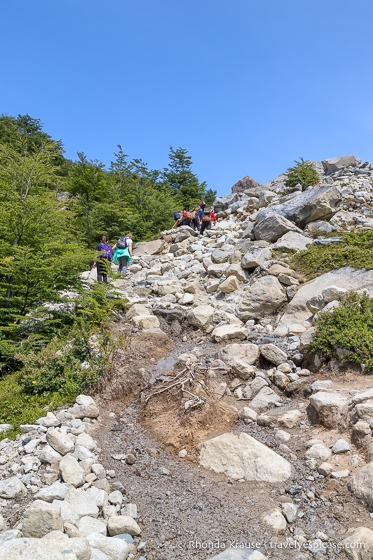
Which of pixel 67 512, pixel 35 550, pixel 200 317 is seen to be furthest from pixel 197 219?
pixel 35 550

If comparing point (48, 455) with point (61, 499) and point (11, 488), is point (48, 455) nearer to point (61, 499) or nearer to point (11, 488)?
point (11, 488)

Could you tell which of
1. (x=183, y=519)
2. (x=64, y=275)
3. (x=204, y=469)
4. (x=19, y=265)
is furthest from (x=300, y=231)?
(x=183, y=519)

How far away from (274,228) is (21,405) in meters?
10.2

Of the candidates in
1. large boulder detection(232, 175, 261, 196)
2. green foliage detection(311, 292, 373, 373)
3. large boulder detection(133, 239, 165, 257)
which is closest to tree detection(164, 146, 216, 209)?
large boulder detection(232, 175, 261, 196)

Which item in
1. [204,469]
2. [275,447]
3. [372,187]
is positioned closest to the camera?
[204,469]

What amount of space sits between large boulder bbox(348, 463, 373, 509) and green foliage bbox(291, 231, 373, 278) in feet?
19.8

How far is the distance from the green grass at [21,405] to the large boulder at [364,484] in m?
4.27

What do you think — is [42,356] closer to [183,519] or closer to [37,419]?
[37,419]

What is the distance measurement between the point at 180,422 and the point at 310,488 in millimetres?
2002

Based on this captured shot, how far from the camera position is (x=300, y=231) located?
1367 centimetres

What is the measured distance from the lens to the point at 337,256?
10.5m

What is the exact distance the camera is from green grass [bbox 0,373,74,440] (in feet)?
19.1

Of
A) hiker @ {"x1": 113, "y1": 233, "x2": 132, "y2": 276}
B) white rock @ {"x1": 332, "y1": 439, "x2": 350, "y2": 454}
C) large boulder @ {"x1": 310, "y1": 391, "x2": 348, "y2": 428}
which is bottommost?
white rock @ {"x1": 332, "y1": 439, "x2": 350, "y2": 454}

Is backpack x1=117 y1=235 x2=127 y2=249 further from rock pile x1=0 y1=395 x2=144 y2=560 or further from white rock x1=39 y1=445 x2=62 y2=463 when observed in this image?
white rock x1=39 y1=445 x2=62 y2=463
